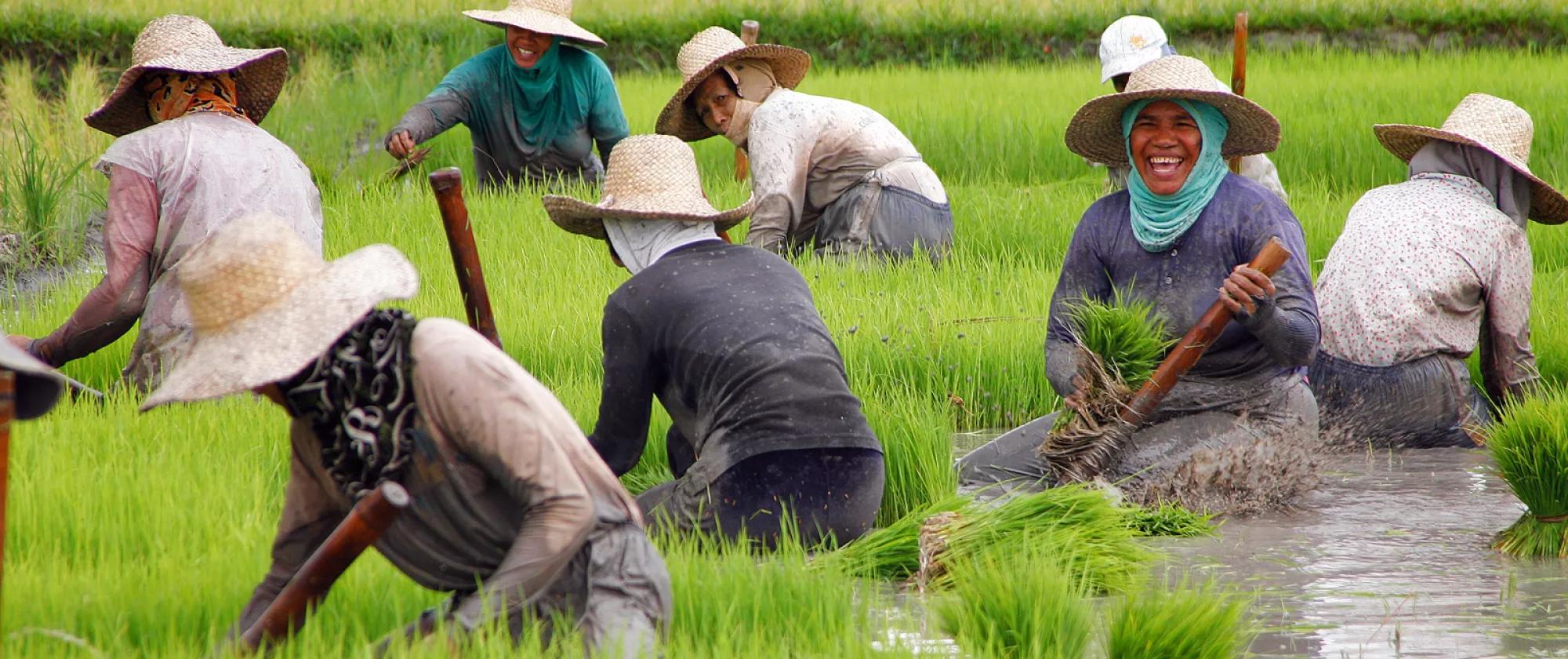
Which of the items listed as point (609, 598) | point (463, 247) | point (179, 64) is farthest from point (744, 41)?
point (609, 598)

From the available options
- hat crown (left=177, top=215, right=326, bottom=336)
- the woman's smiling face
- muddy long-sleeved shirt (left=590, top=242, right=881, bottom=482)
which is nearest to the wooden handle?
the woman's smiling face

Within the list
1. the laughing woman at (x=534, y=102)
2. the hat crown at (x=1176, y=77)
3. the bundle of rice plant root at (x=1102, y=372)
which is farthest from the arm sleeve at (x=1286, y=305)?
the laughing woman at (x=534, y=102)

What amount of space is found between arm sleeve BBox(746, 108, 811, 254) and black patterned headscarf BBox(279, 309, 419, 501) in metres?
4.18

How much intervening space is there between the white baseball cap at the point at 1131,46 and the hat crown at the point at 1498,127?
4.98 feet

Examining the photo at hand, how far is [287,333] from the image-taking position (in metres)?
2.79

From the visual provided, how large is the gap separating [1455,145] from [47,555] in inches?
180

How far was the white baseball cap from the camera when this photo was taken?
280 inches

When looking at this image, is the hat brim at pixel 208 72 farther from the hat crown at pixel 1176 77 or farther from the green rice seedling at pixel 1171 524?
the green rice seedling at pixel 1171 524

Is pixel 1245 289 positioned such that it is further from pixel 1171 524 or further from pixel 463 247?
pixel 463 247

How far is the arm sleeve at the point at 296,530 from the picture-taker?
307cm

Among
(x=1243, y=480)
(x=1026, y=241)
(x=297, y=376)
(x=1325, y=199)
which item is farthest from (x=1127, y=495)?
(x=1325, y=199)

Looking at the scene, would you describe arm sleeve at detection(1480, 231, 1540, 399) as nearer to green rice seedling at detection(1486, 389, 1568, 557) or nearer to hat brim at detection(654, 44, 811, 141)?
green rice seedling at detection(1486, 389, 1568, 557)

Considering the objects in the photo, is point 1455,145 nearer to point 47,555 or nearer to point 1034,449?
point 1034,449

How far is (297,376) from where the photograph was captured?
2859 mm
